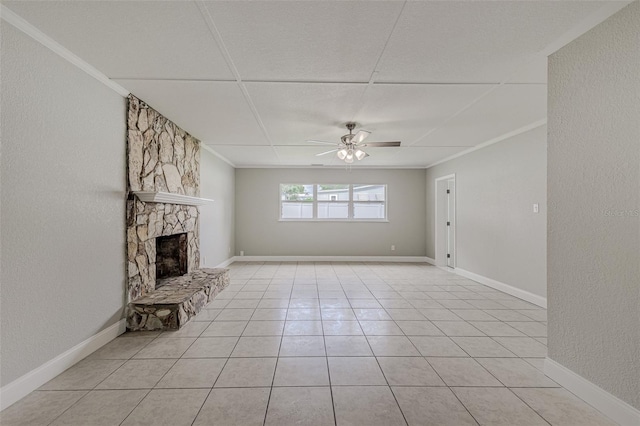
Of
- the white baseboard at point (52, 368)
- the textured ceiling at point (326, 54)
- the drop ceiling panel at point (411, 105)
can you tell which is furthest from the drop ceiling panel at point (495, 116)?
the white baseboard at point (52, 368)

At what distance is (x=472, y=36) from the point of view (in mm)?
1985

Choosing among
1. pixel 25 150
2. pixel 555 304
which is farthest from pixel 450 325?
pixel 25 150

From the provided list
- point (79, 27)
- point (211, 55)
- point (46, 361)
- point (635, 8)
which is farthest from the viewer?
point (211, 55)

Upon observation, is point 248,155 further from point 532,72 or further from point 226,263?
point 532,72

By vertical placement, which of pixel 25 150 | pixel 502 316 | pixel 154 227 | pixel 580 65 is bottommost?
pixel 502 316

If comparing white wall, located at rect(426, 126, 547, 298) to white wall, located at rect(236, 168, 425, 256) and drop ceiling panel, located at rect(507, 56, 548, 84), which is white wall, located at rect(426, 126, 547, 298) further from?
white wall, located at rect(236, 168, 425, 256)

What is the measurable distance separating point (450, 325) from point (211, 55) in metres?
3.46

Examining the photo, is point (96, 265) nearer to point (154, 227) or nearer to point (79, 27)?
point (154, 227)

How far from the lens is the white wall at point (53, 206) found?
6.01 feet

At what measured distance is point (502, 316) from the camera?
3.46 m

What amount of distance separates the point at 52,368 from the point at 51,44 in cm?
233

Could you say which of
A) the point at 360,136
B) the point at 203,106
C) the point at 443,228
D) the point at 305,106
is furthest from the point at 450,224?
the point at 203,106

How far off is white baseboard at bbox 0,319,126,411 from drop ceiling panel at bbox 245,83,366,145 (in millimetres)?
2651

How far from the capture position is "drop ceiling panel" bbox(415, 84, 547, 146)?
115 inches
